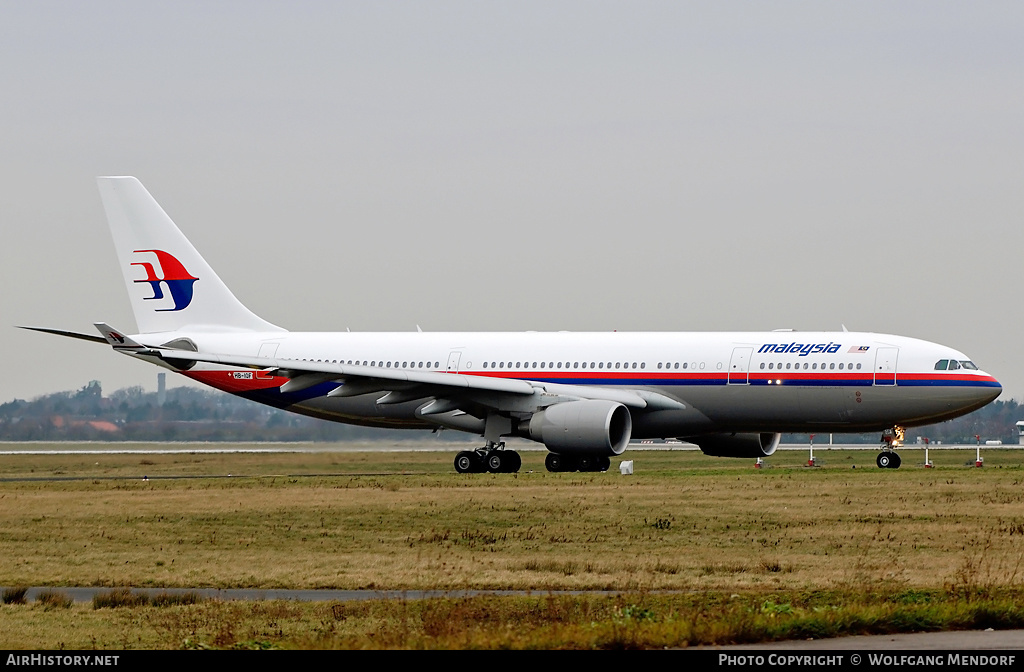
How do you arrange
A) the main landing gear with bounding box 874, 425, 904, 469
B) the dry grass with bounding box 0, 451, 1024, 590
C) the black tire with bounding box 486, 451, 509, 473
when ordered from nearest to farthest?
the dry grass with bounding box 0, 451, 1024, 590 < the black tire with bounding box 486, 451, 509, 473 < the main landing gear with bounding box 874, 425, 904, 469

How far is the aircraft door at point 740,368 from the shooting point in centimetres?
4125

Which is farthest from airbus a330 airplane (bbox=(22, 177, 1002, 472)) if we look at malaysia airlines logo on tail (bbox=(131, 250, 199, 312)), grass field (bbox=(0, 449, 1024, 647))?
malaysia airlines logo on tail (bbox=(131, 250, 199, 312))

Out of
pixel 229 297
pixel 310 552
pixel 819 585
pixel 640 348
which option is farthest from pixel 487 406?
pixel 819 585

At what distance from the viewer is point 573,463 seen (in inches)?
1677

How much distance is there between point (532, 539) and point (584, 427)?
15.4 m

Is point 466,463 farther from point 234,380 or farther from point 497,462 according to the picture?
point 234,380

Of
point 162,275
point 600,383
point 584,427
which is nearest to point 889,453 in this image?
point 600,383

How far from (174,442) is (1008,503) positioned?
134 feet

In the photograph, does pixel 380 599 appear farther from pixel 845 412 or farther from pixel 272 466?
pixel 272 466

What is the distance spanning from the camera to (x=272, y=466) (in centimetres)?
4678

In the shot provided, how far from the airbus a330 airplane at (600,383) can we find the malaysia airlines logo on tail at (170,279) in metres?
2.70

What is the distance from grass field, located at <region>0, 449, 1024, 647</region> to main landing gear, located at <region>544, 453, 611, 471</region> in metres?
1.40

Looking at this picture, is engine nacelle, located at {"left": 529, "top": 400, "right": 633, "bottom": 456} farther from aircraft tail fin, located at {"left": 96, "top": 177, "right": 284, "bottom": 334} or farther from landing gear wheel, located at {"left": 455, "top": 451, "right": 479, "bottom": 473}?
aircraft tail fin, located at {"left": 96, "top": 177, "right": 284, "bottom": 334}

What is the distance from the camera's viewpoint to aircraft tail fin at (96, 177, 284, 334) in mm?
49688
